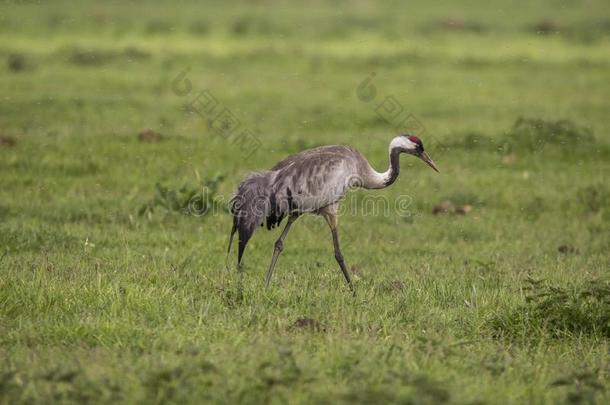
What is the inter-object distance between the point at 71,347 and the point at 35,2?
91.7ft

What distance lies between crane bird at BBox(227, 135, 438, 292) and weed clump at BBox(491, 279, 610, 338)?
1.75 metres

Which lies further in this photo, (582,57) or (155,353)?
(582,57)

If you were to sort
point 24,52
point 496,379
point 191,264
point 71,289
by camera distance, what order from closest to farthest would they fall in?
point 496,379 < point 71,289 < point 191,264 < point 24,52

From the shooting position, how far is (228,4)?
34.8 meters

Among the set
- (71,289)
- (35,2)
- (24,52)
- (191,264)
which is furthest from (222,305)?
(35,2)

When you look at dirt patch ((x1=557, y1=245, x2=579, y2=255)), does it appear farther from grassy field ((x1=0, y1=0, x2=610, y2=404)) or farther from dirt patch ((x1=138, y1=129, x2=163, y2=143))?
dirt patch ((x1=138, y1=129, x2=163, y2=143))

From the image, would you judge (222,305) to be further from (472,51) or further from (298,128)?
(472,51)

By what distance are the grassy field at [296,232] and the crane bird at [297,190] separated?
0.46 metres

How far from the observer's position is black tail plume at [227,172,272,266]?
328 inches

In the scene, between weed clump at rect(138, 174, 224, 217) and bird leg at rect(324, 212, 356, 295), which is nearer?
bird leg at rect(324, 212, 356, 295)

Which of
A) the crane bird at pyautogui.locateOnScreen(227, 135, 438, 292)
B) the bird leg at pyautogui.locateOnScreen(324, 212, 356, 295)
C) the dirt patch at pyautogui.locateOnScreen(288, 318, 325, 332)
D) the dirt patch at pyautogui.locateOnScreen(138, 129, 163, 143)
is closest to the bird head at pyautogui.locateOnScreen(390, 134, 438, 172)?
the crane bird at pyautogui.locateOnScreen(227, 135, 438, 292)

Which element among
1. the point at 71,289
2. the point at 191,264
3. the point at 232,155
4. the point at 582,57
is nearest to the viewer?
the point at 71,289

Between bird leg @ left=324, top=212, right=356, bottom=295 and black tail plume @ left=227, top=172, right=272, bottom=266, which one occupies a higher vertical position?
black tail plume @ left=227, top=172, right=272, bottom=266

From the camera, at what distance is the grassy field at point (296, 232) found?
566 cm
